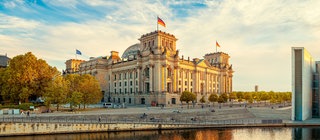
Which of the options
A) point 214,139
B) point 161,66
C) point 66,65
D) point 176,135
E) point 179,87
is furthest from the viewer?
point 66,65

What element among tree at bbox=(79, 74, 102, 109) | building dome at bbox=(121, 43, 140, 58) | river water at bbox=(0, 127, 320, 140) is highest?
building dome at bbox=(121, 43, 140, 58)

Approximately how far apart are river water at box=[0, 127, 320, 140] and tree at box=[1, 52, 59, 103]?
27.9 metres

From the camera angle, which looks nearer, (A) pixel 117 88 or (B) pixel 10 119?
(B) pixel 10 119

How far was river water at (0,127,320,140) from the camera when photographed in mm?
43531

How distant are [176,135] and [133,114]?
13.4m

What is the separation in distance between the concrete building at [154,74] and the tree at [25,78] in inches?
1517

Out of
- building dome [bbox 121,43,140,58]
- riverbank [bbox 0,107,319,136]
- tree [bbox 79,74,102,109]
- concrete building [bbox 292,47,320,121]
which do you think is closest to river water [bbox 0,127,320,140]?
riverbank [bbox 0,107,319,136]

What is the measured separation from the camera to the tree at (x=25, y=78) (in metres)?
66.0

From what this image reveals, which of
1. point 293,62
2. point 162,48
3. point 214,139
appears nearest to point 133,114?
point 214,139

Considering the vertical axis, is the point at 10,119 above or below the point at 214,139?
above

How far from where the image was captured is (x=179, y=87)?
110 m

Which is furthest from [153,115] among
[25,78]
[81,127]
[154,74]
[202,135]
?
[154,74]

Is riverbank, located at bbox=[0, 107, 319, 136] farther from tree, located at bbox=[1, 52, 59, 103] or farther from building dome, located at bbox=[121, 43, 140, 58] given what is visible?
building dome, located at bbox=[121, 43, 140, 58]

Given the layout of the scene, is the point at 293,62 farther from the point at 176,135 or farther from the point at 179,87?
the point at 179,87
